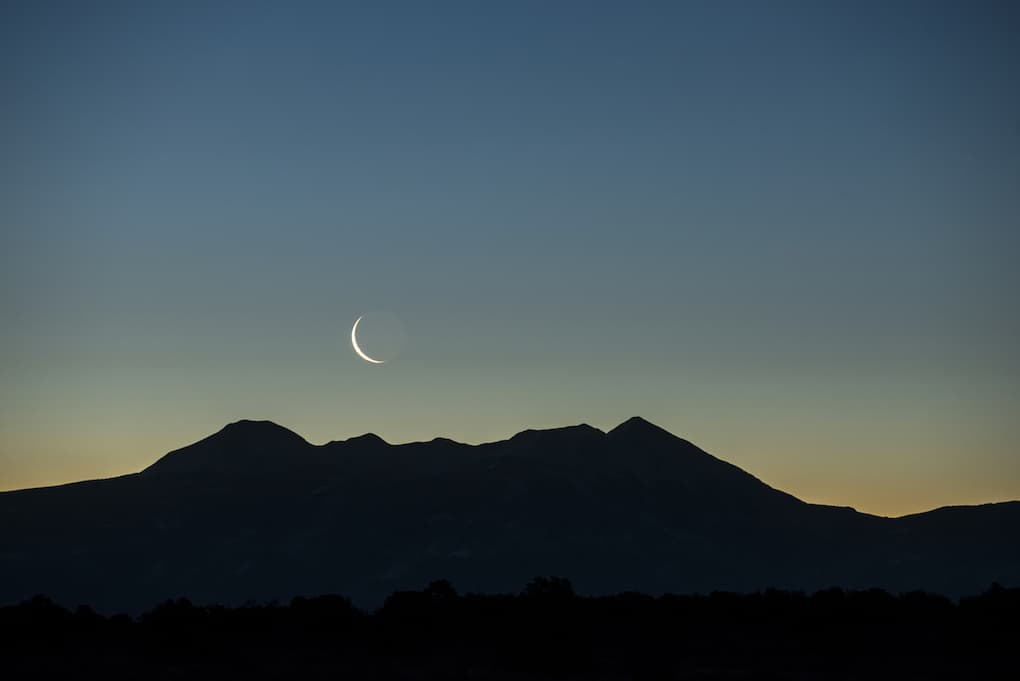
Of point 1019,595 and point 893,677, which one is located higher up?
point 1019,595

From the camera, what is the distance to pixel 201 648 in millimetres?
65188

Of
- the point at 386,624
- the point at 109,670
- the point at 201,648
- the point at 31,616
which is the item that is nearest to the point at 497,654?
the point at 386,624

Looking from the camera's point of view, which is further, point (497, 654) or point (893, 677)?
point (497, 654)

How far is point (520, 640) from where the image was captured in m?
68.2

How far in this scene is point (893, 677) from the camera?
62.9m

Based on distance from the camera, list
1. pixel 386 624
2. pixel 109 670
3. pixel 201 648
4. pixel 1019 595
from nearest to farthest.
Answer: pixel 109 670
pixel 201 648
pixel 386 624
pixel 1019 595

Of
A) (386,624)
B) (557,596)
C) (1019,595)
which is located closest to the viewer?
(386,624)

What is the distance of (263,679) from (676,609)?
1189 inches

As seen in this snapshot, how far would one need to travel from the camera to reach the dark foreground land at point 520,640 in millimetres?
63219

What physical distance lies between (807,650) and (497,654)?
1766 centimetres

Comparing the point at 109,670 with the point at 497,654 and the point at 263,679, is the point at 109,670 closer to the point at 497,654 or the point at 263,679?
the point at 263,679

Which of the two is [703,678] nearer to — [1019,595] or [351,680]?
[351,680]

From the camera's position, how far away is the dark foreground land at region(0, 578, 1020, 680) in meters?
63.2

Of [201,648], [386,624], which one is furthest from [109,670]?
[386,624]
